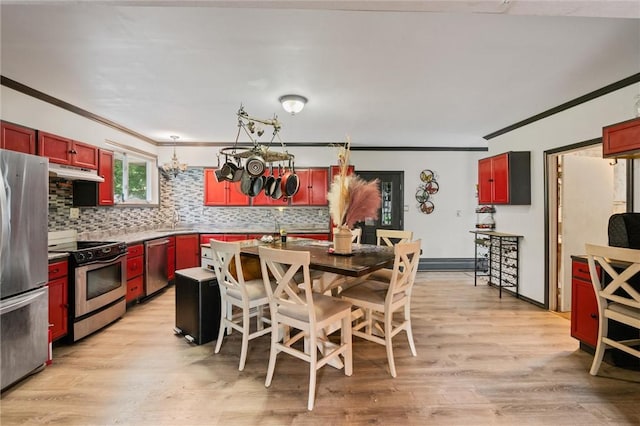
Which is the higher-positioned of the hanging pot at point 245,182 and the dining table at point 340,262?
the hanging pot at point 245,182

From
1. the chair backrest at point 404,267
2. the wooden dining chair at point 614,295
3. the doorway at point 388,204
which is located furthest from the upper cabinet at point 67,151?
the wooden dining chair at point 614,295

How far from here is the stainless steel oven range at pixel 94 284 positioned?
8.94 feet

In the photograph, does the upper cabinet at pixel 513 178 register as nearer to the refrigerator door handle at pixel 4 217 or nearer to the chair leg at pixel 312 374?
the chair leg at pixel 312 374

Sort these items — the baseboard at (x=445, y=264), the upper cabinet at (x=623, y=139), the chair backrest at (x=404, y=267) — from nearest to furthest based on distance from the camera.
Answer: the chair backrest at (x=404, y=267)
the upper cabinet at (x=623, y=139)
the baseboard at (x=445, y=264)

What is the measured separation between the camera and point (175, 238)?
470 centimetres

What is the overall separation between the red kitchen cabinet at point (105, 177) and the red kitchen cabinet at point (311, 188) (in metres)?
2.79

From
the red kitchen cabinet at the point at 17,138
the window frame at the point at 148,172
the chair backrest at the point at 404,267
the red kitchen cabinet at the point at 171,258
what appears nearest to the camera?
the chair backrest at the point at 404,267

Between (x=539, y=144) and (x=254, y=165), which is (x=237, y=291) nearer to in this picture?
(x=254, y=165)

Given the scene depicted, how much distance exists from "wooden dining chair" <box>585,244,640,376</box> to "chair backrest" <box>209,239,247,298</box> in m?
2.68

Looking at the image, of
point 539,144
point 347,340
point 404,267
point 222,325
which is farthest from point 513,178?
point 222,325

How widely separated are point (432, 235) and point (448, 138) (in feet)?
6.42

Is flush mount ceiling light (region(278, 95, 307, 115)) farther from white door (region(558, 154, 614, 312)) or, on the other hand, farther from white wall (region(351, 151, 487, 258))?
white door (region(558, 154, 614, 312))

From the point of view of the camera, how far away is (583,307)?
8.53 ft

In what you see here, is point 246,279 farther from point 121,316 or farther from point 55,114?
point 55,114
